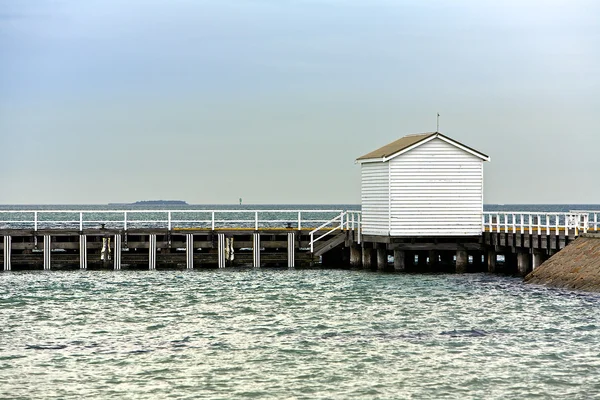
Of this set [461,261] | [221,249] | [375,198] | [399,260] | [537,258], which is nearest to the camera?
[537,258]

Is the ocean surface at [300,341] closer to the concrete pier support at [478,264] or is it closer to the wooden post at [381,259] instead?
the wooden post at [381,259]

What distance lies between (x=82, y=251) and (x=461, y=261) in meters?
17.0

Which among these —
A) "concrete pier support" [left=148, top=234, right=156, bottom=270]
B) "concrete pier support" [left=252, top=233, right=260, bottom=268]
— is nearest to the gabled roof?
"concrete pier support" [left=252, top=233, right=260, bottom=268]

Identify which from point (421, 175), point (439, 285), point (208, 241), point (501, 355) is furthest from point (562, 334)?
point (208, 241)

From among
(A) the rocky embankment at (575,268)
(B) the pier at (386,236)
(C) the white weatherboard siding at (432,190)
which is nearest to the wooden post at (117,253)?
(B) the pier at (386,236)

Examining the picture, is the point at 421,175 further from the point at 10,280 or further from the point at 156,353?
the point at 156,353

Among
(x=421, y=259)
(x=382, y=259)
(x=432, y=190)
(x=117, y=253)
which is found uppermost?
(x=432, y=190)

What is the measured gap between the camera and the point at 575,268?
3475 centimetres

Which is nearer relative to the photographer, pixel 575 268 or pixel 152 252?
pixel 575 268

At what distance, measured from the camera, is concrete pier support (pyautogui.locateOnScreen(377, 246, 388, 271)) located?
45969mm

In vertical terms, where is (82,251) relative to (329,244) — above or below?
below

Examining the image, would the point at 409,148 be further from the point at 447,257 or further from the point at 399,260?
the point at 447,257

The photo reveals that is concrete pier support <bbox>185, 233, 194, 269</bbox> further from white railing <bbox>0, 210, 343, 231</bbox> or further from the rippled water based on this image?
the rippled water

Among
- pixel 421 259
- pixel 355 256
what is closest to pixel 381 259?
pixel 355 256
